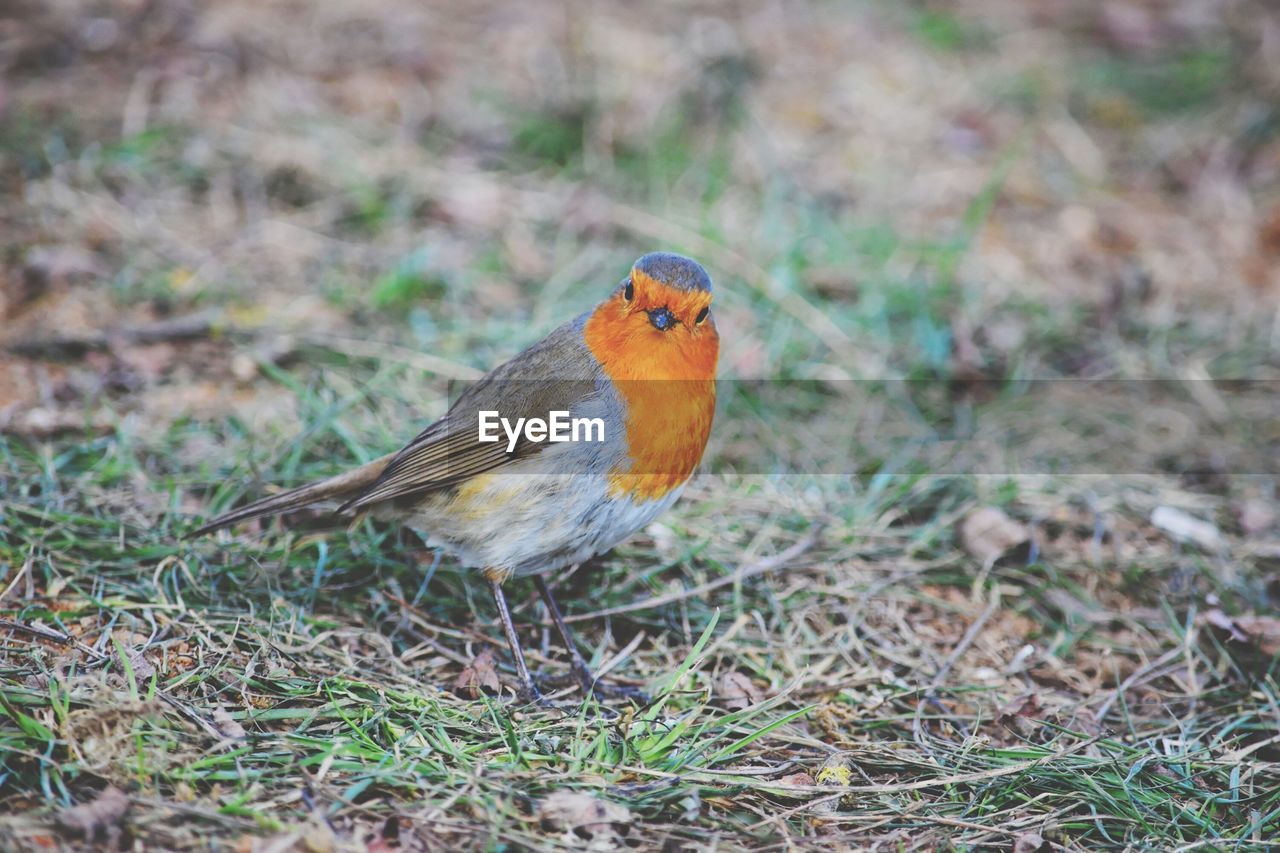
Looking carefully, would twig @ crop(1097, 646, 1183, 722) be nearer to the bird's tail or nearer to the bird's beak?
the bird's beak

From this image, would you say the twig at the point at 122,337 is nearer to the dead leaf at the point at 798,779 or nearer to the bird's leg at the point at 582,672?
the bird's leg at the point at 582,672

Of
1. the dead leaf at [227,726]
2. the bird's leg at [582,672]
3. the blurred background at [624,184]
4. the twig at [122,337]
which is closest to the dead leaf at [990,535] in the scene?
the blurred background at [624,184]

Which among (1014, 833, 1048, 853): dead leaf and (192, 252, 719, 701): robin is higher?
(192, 252, 719, 701): robin

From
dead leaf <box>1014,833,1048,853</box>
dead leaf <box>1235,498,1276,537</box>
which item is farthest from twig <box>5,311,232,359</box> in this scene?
dead leaf <box>1235,498,1276,537</box>

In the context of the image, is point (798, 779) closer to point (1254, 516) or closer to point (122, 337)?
point (1254, 516)

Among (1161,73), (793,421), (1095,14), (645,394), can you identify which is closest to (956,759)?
(645,394)

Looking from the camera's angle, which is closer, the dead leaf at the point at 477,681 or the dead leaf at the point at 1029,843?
the dead leaf at the point at 1029,843

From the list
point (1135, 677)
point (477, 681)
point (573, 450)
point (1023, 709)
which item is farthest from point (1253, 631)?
point (477, 681)

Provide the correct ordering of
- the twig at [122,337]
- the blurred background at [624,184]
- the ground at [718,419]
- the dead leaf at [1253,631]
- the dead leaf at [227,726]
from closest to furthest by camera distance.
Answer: the dead leaf at [227,726] < the ground at [718,419] < the dead leaf at [1253,631] < the twig at [122,337] < the blurred background at [624,184]
